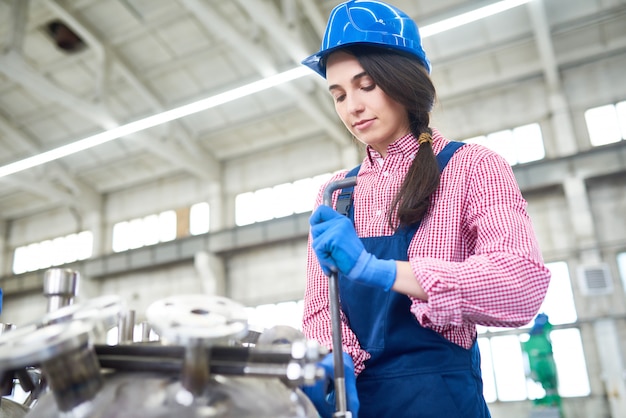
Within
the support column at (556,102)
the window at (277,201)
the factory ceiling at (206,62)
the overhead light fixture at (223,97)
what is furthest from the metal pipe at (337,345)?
the window at (277,201)

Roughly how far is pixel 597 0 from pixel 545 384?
6.66 meters

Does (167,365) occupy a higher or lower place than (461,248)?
lower

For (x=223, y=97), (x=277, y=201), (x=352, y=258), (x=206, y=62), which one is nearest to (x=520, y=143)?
(x=277, y=201)

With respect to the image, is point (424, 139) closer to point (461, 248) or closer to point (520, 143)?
point (461, 248)

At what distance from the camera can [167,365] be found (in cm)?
76

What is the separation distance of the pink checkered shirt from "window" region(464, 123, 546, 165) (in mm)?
9555

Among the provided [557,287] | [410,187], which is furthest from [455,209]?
[557,287]

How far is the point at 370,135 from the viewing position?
1480mm

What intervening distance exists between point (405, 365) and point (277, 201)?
1136 cm

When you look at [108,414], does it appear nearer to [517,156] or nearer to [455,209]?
[455,209]

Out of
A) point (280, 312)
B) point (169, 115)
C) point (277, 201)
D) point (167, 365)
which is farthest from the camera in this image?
point (277, 201)

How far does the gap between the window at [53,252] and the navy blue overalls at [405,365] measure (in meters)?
14.4

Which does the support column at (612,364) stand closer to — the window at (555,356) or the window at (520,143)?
the window at (555,356)

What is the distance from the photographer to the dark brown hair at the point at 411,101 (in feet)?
4.33
